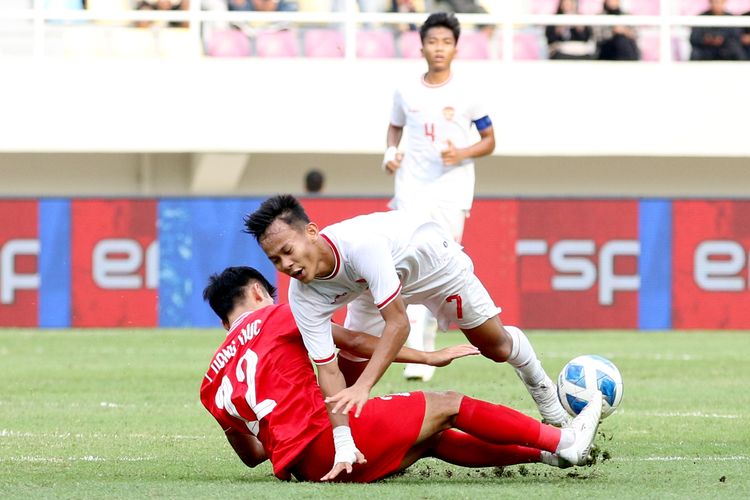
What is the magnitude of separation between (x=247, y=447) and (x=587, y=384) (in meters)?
1.64

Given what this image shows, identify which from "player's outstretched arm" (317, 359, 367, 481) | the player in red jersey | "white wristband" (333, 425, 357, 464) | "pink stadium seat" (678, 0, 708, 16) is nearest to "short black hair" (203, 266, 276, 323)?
the player in red jersey

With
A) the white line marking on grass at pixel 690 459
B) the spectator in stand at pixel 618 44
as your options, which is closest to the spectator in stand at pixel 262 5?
the spectator in stand at pixel 618 44

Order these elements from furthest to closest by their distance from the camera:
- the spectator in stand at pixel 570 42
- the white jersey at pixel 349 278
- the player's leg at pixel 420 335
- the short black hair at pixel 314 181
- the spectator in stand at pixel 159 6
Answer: the spectator in stand at pixel 570 42 < the spectator in stand at pixel 159 6 < the short black hair at pixel 314 181 < the player's leg at pixel 420 335 < the white jersey at pixel 349 278

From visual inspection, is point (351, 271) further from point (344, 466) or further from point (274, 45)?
point (274, 45)

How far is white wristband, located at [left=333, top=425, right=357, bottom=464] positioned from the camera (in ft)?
18.8

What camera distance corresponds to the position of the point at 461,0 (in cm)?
1984

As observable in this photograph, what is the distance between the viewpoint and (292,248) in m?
5.83

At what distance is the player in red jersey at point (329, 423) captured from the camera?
19.2 ft

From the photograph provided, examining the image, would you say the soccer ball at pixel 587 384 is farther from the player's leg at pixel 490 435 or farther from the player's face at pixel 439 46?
the player's face at pixel 439 46

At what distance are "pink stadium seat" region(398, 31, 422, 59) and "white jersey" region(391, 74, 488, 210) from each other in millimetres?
9777

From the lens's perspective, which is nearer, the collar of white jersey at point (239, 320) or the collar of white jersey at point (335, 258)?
the collar of white jersey at point (335, 258)

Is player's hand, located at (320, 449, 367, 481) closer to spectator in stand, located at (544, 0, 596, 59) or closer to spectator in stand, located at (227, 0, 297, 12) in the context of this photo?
spectator in stand, located at (227, 0, 297, 12)

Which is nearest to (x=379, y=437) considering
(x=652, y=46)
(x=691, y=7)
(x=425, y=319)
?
(x=425, y=319)

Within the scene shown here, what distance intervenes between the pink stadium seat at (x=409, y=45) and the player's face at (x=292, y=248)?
549 inches
